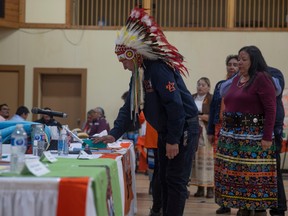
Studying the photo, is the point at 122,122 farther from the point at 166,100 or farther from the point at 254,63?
the point at 254,63

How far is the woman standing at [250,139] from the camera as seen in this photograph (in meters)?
4.43

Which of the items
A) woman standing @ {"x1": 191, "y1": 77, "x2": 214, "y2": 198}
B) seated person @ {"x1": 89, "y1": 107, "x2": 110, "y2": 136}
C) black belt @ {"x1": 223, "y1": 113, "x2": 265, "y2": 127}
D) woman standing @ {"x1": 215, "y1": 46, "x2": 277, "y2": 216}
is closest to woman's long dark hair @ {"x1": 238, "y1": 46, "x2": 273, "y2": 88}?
woman standing @ {"x1": 215, "y1": 46, "x2": 277, "y2": 216}

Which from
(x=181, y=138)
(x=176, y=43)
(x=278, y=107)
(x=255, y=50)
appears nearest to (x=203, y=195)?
(x=278, y=107)

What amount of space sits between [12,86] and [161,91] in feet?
25.7

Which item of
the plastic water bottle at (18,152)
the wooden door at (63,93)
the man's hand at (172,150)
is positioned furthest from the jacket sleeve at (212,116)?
the wooden door at (63,93)

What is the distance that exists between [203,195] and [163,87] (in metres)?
3.51

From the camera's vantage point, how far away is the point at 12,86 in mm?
10953

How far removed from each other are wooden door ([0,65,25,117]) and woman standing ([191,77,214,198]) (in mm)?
4985

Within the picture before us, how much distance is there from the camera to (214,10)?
10844 millimetres

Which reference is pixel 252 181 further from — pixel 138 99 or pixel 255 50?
pixel 138 99

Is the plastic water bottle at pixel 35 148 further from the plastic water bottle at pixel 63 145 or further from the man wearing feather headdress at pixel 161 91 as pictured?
the man wearing feather headdress at pixel 161 91

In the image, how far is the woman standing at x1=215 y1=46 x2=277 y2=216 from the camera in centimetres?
443

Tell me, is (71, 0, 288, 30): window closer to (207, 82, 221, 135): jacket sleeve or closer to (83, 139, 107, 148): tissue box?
(207, 82, 221, 135): jacket sleeve

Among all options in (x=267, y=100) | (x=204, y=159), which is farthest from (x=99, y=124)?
(x=267, y=100)
